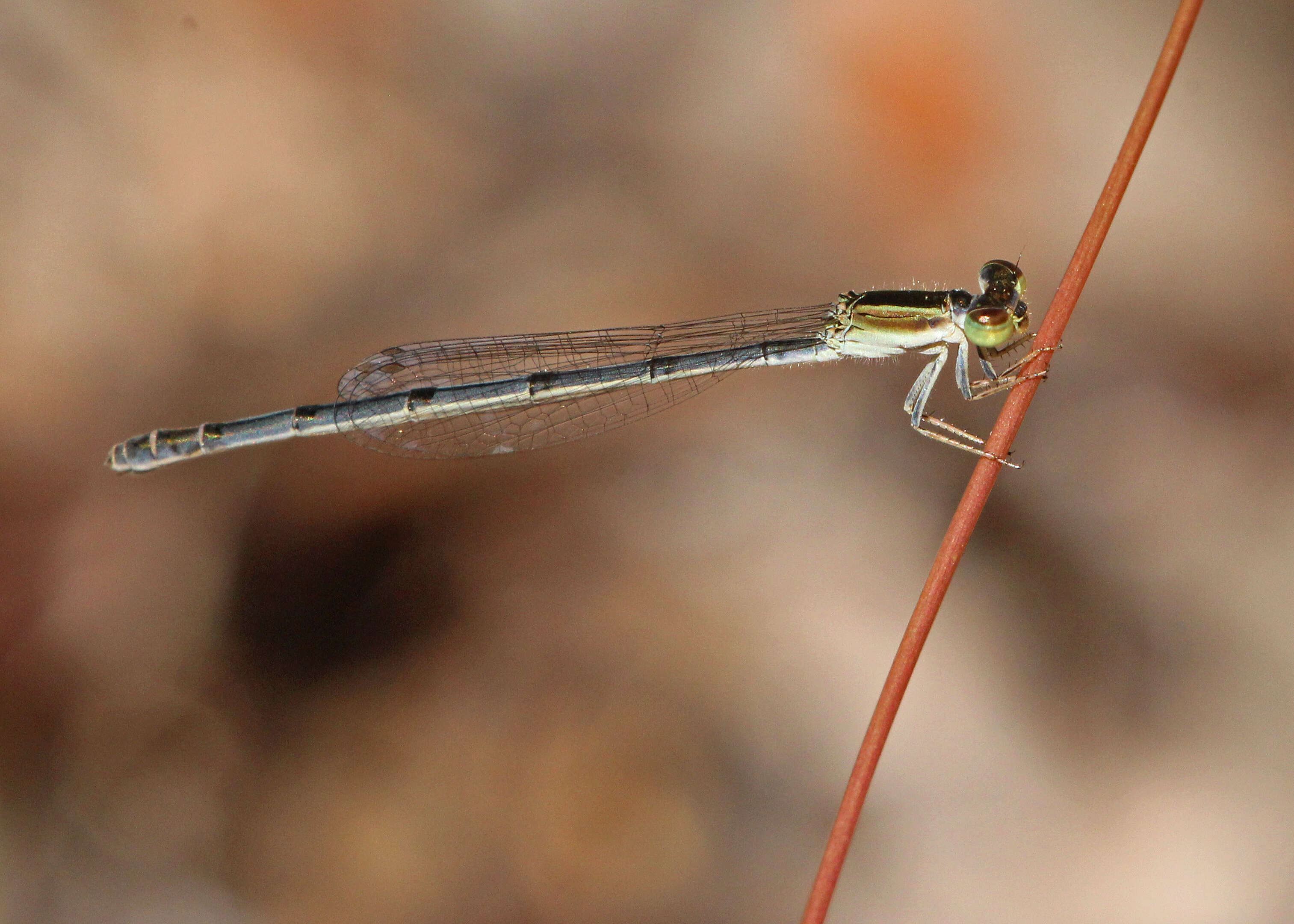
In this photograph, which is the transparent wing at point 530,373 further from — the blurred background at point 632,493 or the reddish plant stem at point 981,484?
the reddish plant stem at point 981,484

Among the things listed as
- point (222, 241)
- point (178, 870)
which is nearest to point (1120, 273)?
point (222, 241)

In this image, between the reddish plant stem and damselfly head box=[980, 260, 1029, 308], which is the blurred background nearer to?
damselfly head box=[980, 260, 1029, 308]

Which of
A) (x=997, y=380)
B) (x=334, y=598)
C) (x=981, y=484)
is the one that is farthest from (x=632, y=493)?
(x=981, y=484)

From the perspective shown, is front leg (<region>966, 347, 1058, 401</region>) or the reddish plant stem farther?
front leg (<region>966, 347, 1058, 401</region>)

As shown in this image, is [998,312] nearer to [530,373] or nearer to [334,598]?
[530,373]

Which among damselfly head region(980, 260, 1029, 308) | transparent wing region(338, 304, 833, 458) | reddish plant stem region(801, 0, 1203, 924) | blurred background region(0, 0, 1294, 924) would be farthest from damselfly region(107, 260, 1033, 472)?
reddish plant stem region(801, 0, 1203, 924)
